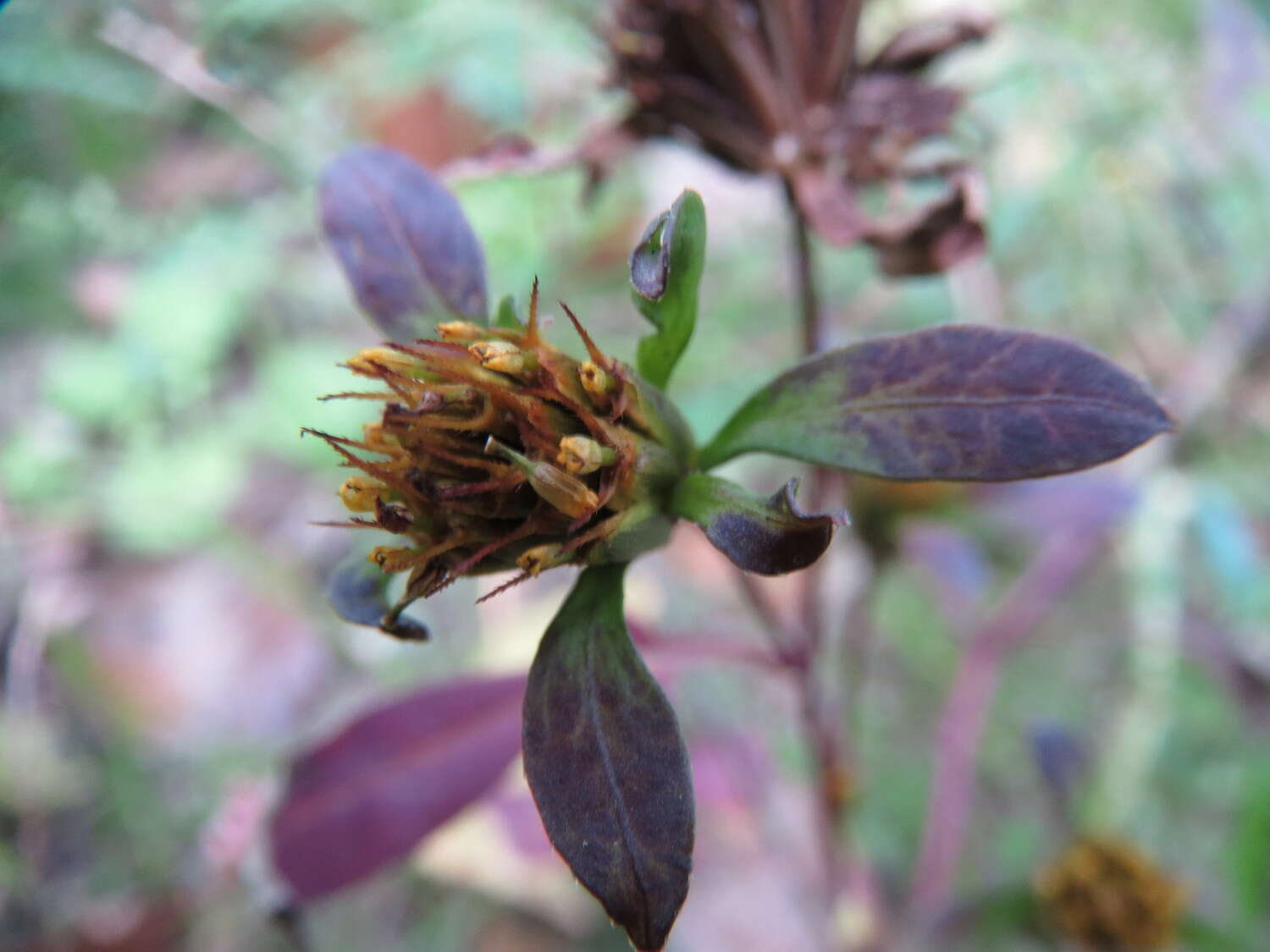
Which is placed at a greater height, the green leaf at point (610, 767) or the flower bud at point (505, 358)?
the flower bud at point (505, 358)

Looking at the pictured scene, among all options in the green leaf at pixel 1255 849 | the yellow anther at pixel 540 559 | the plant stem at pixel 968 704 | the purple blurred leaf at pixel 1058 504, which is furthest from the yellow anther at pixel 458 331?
the green leaf at pixel 1255 849

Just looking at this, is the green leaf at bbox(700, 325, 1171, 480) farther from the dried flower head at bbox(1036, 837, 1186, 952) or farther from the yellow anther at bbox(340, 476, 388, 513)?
the dried flower head at bbox(1036, 837, 1186, 952)

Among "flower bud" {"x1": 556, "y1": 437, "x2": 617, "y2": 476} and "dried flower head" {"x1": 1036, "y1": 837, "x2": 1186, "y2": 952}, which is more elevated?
"flower bud" {"x1": 556, "y1": 437, "x2": 617, "y2": 476}

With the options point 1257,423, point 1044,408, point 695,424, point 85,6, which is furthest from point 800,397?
point 1257,423

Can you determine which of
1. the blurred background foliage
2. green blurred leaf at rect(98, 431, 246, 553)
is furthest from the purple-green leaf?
green blurred leaf at rect(98, 431, 246, 553)

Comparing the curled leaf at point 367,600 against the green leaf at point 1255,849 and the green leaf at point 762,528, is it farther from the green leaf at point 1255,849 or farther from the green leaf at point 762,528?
the green leaf at point 1255,849

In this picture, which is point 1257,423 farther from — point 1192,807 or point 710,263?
point 710,263
